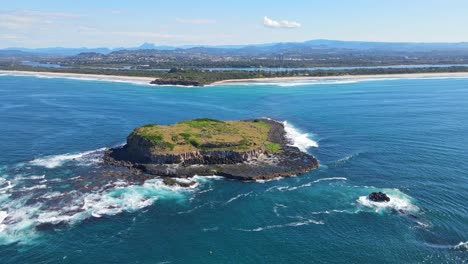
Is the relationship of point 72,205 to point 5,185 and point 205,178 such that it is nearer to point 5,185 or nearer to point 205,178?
point 5,185

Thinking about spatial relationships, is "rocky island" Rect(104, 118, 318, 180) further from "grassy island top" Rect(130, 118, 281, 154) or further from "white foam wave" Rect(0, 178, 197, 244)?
"white foam wave" Rect(0, 178, 197, 244)

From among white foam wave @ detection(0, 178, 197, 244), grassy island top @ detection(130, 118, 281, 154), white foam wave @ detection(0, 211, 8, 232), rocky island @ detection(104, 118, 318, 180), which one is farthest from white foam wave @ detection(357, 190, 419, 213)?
white foam wave @ detection(0, 211, 8, 232)

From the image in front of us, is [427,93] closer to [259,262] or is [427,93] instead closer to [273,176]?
[273,176]

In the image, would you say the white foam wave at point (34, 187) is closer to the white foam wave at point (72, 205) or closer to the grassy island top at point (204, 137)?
the white foam wave at point (72, 205)

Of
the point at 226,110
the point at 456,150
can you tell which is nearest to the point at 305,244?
the point at 456,150

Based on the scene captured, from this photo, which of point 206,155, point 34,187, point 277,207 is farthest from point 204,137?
point 34,187
